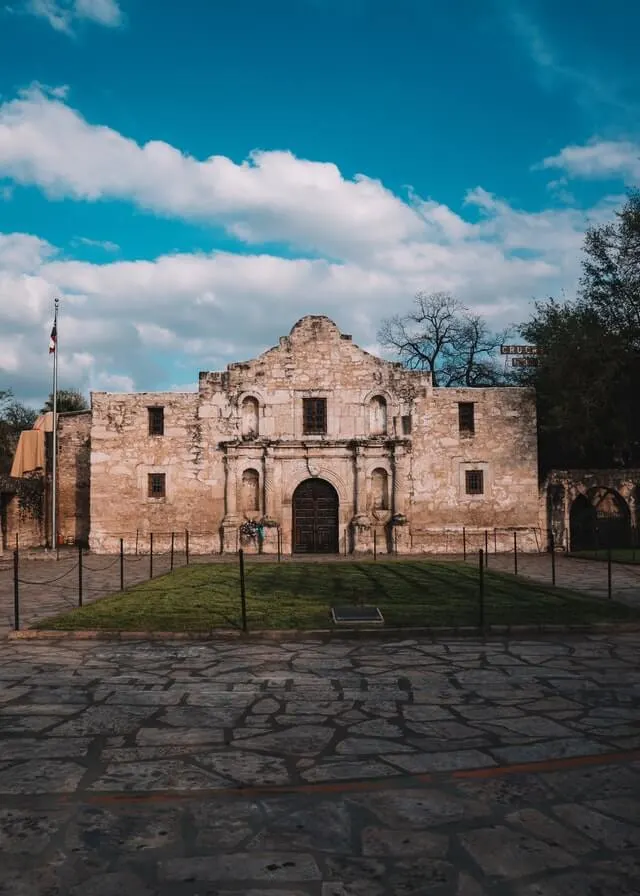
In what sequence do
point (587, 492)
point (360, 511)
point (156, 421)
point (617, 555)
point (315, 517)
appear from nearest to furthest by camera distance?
point (617, 555) < point (360, 511) < point (587, 492) < point (315, 517) < point (156, 421)

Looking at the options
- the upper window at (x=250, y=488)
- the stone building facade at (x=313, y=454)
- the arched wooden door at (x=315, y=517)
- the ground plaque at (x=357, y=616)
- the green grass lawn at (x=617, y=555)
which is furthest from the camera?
the upper window at (x=250, y=488)

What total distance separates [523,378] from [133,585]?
25.4m

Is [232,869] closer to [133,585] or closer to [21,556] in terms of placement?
[133,585]

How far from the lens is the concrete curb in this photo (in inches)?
380

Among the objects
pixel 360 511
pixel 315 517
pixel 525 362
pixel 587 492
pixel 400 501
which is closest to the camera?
pixel 400 501

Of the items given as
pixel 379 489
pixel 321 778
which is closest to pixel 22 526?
pixel 379 489

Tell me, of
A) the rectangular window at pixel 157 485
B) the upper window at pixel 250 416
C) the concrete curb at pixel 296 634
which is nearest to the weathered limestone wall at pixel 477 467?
the upper window at pixel 250 416

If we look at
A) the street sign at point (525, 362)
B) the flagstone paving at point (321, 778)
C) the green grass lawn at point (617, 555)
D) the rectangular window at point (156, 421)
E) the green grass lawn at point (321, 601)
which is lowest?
the green grass lawn at point (617, 555)

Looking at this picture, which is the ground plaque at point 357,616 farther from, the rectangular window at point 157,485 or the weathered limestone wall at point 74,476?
the weathered limestone wall at point 74,476

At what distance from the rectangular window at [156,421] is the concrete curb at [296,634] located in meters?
18.4

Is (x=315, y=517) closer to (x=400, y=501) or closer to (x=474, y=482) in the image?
(x=400, y=501)

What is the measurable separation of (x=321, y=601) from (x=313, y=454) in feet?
48.8

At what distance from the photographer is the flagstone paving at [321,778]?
11.6ft

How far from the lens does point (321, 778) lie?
4727mm
